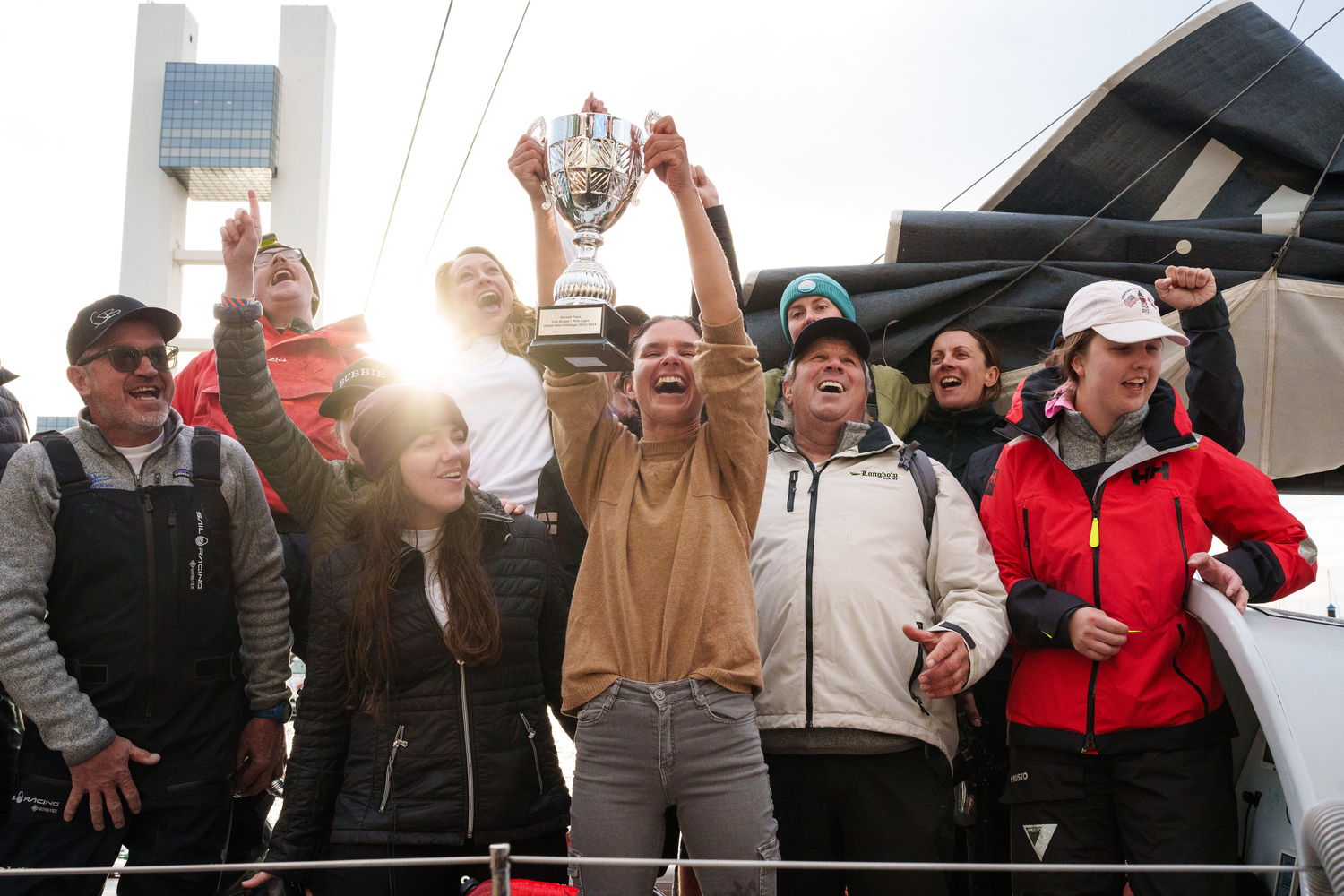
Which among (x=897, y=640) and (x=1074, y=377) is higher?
(x=1074, y=377)

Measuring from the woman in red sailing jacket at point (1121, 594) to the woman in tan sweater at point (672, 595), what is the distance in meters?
0.80

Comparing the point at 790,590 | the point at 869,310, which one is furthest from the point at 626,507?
the point at 869,310

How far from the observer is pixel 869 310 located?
3559mm

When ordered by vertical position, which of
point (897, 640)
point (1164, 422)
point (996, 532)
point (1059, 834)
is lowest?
point (1059, 834)

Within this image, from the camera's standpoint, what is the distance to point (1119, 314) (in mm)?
2477

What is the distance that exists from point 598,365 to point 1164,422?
1463 millimetres

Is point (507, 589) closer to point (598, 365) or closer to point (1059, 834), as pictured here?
point (598, 365)

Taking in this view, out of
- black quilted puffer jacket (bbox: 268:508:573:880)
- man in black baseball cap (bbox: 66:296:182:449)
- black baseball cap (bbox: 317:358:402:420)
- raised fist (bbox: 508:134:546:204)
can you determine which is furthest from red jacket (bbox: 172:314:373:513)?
raised fist (bbox: 508:134:546:204)

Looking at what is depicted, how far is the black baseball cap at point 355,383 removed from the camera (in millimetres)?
2930

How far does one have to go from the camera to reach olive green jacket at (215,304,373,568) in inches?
102

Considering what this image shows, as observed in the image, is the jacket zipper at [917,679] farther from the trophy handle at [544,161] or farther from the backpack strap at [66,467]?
the backpack strap at [66,467]

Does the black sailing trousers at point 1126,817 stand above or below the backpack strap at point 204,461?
below

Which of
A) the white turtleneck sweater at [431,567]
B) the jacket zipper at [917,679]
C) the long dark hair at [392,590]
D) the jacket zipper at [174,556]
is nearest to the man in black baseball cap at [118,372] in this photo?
the jacket zipper at [174,556]

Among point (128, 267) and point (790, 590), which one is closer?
point (790, 590)
